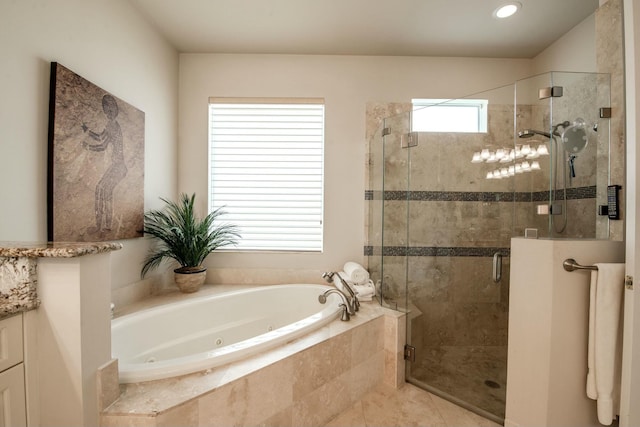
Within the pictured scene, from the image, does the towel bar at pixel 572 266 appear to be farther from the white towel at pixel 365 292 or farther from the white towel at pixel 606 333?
the white towel at pixel 365 292

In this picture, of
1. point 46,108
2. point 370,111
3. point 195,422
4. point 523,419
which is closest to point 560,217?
point 523,419

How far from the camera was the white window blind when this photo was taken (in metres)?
2.41

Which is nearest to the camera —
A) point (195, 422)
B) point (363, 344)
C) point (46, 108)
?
point (195, 422)

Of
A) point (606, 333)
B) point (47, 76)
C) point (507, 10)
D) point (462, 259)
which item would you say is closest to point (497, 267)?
point (462, 259)

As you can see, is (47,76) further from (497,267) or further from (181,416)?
(497,267)

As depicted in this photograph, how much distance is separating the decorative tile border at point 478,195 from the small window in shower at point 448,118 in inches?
18.5

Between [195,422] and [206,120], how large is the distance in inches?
88.1

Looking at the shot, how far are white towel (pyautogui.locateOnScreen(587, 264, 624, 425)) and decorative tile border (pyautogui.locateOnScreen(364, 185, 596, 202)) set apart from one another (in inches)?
14.4

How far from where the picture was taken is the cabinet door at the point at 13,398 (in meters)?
0.71

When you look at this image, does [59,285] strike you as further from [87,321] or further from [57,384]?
[57,384]

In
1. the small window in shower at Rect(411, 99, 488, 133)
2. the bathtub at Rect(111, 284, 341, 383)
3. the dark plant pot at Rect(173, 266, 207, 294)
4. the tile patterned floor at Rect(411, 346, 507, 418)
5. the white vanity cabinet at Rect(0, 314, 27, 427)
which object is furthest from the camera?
the dark plant pot at Rect(173, 266, 207, 294)

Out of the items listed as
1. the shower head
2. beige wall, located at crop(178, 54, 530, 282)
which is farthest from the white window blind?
the shower head

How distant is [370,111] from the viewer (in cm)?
239

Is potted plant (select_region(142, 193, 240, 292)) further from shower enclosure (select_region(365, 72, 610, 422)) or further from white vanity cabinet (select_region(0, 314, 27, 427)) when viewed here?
shower enclosure (select_region(365, 72, 610, 422))
